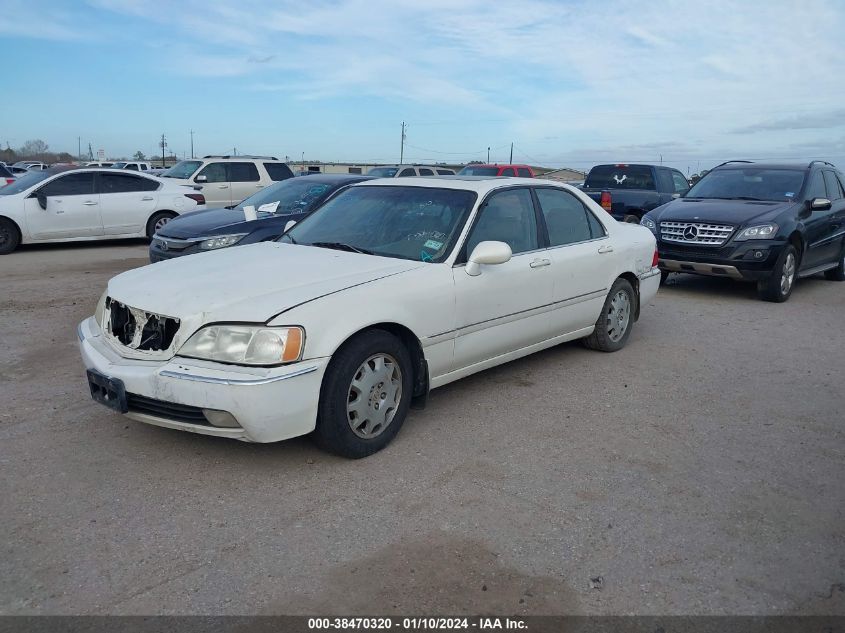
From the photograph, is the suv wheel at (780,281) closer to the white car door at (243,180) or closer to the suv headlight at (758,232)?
the suv headlight at (758,232)

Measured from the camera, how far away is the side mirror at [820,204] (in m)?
9.33

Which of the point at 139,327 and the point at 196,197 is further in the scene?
the point at 196,197

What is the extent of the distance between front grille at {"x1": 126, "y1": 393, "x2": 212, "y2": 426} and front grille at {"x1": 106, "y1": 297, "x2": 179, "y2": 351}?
29 cm

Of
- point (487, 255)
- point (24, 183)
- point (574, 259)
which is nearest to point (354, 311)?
point (487, 255)

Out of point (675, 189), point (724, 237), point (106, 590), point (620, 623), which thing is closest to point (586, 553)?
point (620, 623)

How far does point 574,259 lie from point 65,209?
10231 millimetres

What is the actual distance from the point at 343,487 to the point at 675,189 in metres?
13.1

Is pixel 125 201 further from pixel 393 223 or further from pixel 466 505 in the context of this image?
pixel 466 505

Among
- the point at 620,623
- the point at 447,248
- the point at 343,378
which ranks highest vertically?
the point at 447,248

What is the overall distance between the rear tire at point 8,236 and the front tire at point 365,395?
10.5 m

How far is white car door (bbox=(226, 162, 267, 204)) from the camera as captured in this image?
1684 cm

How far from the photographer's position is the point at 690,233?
367 inches

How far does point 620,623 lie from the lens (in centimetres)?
274

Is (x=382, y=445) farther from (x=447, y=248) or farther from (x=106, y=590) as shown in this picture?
(x=106, y=590)
